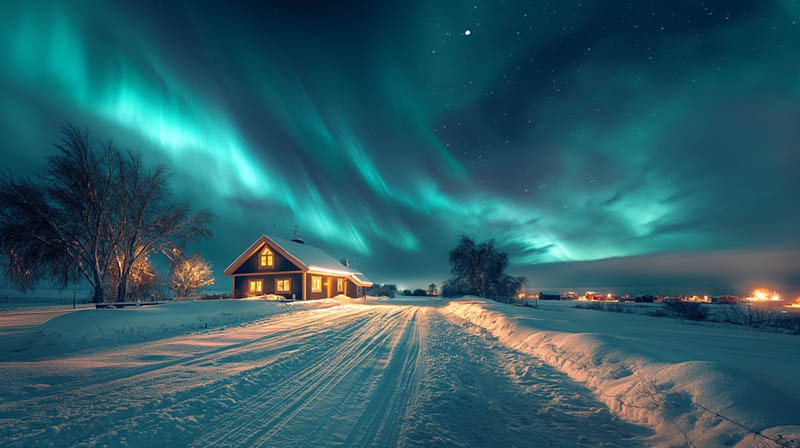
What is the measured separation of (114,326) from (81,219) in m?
9.67

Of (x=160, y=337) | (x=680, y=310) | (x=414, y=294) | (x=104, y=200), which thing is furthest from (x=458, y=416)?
(x=414, y=294)

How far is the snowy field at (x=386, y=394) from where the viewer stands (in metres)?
3.21

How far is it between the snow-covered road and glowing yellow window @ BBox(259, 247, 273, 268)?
21526mm

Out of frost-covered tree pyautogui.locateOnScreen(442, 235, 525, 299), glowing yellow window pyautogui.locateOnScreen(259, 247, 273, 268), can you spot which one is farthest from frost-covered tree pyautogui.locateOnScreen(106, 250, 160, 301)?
frost-covered tree pyautogui.locateOnScreen(442, 235, 525, 299)

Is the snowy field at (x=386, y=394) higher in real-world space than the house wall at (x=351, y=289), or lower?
higher

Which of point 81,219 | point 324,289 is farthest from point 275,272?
point 81,219

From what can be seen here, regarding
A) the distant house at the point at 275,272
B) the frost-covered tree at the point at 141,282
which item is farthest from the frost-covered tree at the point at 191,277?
the distant house at the point at 275,272

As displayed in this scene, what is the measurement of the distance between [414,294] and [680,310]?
2565 inches

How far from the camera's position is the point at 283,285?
90.8ft

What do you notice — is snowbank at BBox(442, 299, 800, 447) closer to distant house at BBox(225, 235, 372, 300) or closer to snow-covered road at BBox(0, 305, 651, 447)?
snow-covered road at BBox(0, 305, 651, 447)

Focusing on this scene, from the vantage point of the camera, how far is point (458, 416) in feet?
12.6

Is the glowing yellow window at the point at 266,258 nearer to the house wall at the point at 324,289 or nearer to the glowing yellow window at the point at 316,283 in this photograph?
the house wall at the point at 324,289

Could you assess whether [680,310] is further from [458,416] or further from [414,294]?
[414,294]

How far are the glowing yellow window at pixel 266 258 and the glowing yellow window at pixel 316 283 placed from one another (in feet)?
14.4
